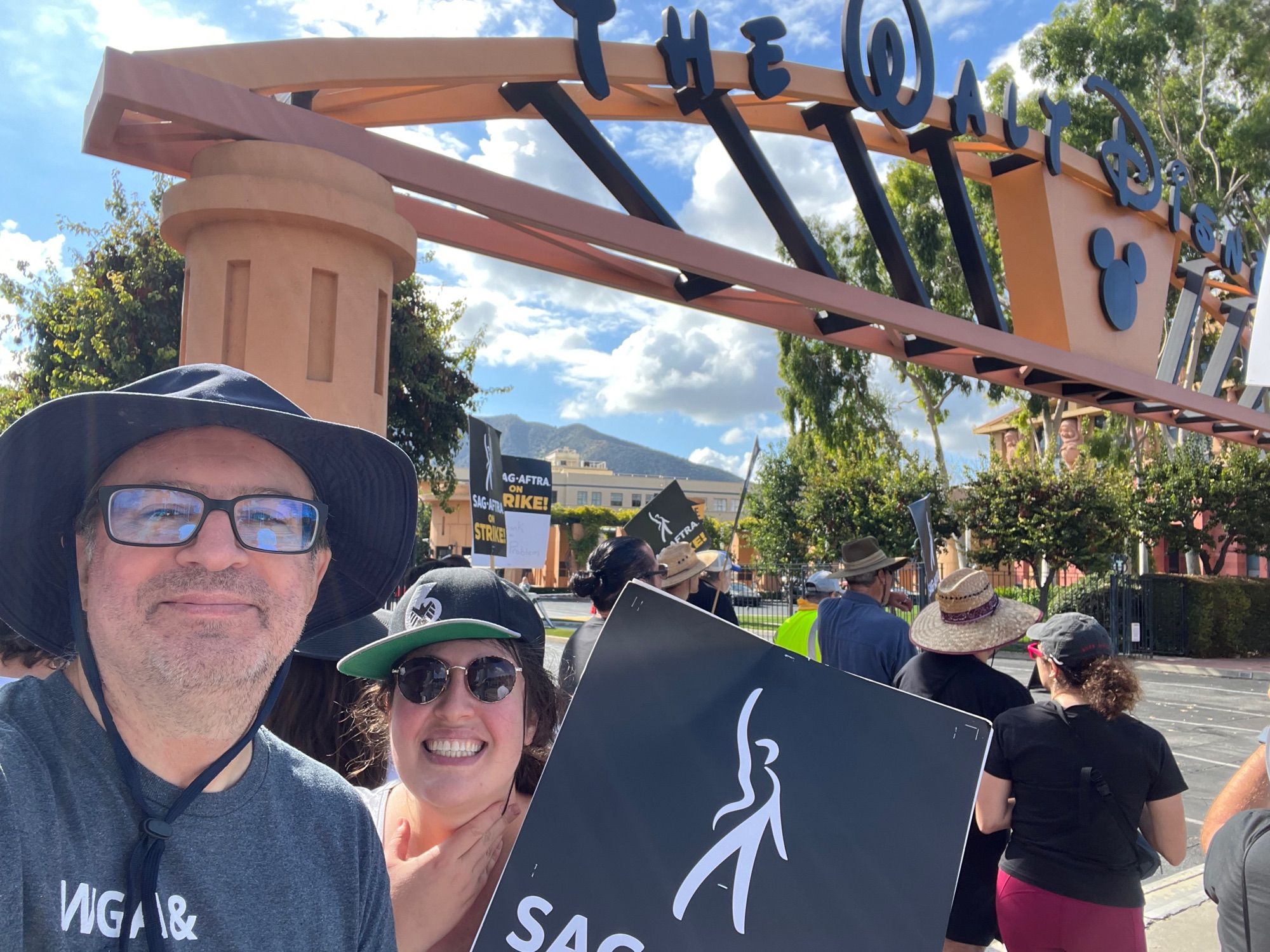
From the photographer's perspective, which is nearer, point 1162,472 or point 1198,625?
point 1198,625

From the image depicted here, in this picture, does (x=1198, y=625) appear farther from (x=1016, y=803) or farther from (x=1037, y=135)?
(x=1016, y=803)

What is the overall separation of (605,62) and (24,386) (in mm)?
14495

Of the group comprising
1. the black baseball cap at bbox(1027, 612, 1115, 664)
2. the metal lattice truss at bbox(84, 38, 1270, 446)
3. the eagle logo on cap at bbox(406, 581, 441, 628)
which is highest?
the metal lattice truss at bbox(84, 38, 1270, 446)

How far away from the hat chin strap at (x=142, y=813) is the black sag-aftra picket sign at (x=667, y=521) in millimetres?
6428

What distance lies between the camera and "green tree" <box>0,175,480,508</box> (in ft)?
43.5

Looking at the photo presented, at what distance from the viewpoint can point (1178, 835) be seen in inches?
113

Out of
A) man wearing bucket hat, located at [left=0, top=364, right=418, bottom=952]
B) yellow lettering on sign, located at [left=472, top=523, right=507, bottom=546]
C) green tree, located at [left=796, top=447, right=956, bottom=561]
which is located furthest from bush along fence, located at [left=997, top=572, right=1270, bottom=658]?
man wearing bucket hat, located at [left=0, top=364, right=418, bottom=952]

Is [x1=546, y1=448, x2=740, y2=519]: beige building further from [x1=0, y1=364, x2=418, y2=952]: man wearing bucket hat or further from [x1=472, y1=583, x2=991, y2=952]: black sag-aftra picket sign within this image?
[x1=0, y1=364, x2=418, y2=952]: man wearing bucket hat

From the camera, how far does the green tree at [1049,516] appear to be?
757 inches

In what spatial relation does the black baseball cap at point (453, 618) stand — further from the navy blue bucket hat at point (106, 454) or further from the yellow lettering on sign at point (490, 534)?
the yellow lettering on sign at point (490, 534)

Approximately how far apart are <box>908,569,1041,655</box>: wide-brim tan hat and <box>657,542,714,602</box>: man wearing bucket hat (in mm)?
1963

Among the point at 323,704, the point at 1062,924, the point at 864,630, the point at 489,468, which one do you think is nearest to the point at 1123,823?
the point at 1062,924

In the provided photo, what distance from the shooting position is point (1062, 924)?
2.84 metres

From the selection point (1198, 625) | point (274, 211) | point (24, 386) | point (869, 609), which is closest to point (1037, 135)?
point (869, 609)
